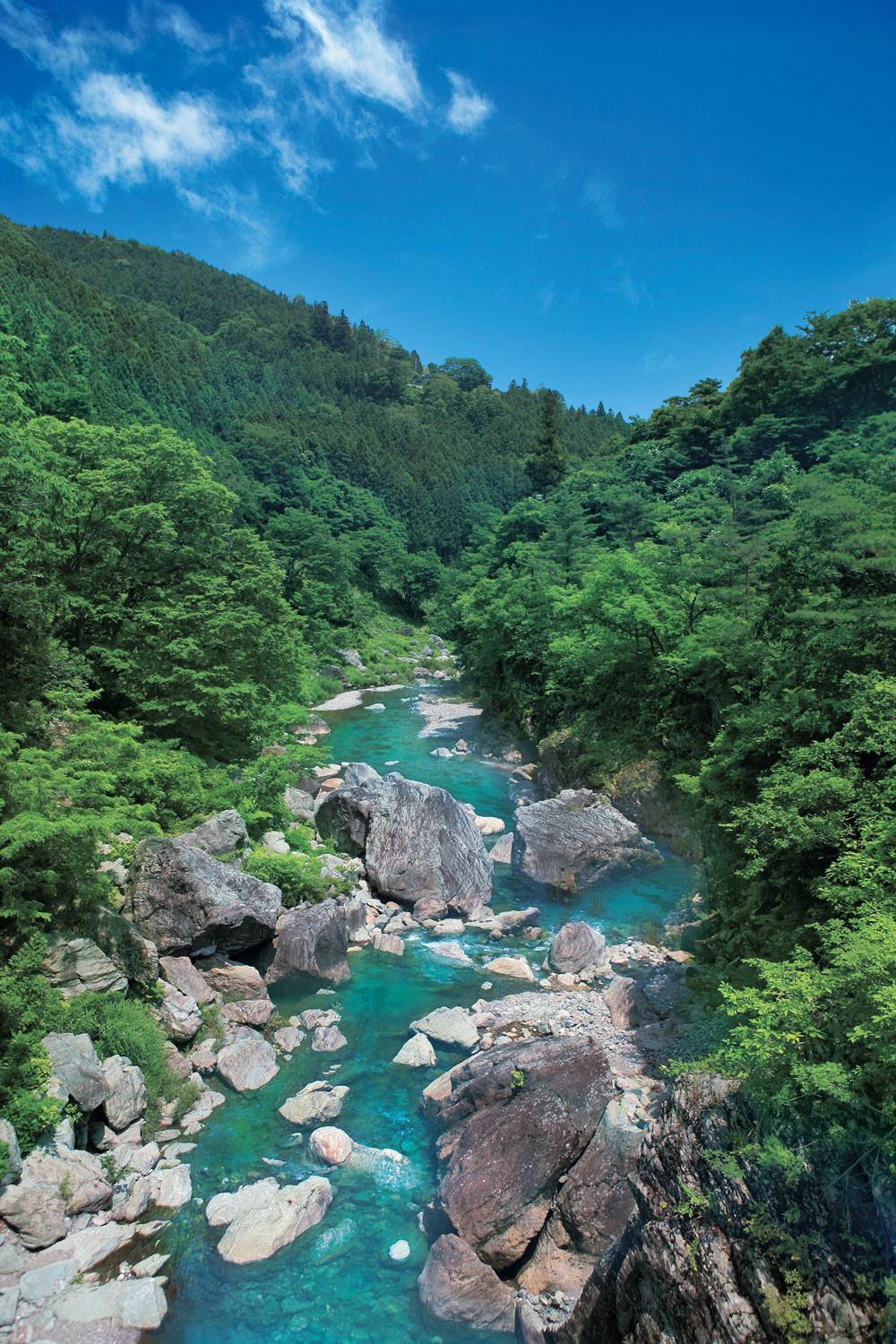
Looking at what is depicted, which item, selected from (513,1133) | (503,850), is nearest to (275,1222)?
(513,1133)

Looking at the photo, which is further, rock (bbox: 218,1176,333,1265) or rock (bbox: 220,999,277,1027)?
rock (bbox: 220,999,277,1027)

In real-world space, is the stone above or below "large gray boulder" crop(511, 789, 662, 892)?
below

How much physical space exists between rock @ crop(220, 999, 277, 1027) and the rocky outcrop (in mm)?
3116

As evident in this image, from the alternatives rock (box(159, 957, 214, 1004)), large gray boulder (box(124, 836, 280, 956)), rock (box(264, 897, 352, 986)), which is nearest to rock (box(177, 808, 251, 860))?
large gray boulder (box(124, 836, 280, 956))

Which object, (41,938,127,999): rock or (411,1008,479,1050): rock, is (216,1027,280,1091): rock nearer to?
(41,938,127,999): rock

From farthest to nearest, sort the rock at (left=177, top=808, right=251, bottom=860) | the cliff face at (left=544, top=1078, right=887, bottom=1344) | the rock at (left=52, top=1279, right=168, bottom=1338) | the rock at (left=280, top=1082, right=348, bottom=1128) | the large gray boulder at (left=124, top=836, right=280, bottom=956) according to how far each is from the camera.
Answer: the rock at (left=177, top=808, right=251, bottom=860)
the large gray boulder at (left=124, top=836, right=280, bottom=956)
the rock at (left=280, top=1082, right=348, bottom=1128)
the rock at (left=52, top=1279, right=168, bottom=1338)
the cliff face at (left=544, top=1078, right=887, bottom=1344)

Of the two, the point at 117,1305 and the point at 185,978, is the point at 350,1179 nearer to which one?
the point at 117,1305

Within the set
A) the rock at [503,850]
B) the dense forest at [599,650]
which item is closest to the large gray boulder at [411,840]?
the rock at [503,850]

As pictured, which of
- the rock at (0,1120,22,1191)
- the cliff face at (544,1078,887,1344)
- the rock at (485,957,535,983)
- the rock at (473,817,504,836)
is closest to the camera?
the cliff face at (544,1078,887,1344)

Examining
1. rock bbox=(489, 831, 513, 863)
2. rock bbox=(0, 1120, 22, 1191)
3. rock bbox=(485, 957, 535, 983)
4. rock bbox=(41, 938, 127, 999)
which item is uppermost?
rock bbox=(41, 938, 127, 999)

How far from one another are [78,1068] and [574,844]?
11679 mm

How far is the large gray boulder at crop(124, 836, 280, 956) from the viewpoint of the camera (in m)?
10.5

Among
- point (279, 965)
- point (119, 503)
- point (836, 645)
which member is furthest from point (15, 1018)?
point (119, 503)

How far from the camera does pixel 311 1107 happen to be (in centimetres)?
866
